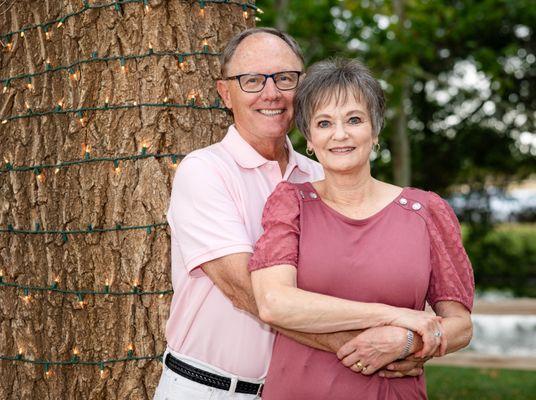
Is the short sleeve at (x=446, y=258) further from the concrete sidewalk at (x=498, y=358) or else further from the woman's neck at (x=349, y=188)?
the concrete sidewalk at (x=498, y=358)

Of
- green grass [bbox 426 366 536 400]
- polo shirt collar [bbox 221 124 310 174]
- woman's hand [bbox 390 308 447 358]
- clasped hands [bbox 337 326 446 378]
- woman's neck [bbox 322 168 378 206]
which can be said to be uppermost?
polo shirt collar [bbox 221 124 310 174]

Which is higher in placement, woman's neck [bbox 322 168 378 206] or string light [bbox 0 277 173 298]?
woman's neck [bbox 322 168 378 206]

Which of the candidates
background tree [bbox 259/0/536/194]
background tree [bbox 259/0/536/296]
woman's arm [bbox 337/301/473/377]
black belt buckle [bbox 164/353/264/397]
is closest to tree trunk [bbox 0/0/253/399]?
black belt buckle [bbox 164/353/264/397]

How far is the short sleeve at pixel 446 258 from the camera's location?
237cm

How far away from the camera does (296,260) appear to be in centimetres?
230

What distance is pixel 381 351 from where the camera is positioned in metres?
2.24

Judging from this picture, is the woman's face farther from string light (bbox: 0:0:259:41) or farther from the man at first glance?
string light (bbox: 0:0:259:41)

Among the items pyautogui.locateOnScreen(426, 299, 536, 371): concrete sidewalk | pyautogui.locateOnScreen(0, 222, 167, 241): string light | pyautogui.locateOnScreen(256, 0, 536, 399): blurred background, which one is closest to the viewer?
pyautogui.locateOnScreen(0, 222, 167, 241): string light

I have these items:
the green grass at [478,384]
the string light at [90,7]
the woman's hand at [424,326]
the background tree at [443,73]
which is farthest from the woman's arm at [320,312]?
the background tree at [443,73]

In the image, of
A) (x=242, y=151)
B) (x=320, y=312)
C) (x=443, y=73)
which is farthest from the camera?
(x=443, y=73)

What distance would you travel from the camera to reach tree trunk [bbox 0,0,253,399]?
3.04 meters

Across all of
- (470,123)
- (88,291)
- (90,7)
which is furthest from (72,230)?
(470,123)

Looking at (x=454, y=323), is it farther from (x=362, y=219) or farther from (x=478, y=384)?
(x=478, y=384)

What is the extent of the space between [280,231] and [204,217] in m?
0.25
